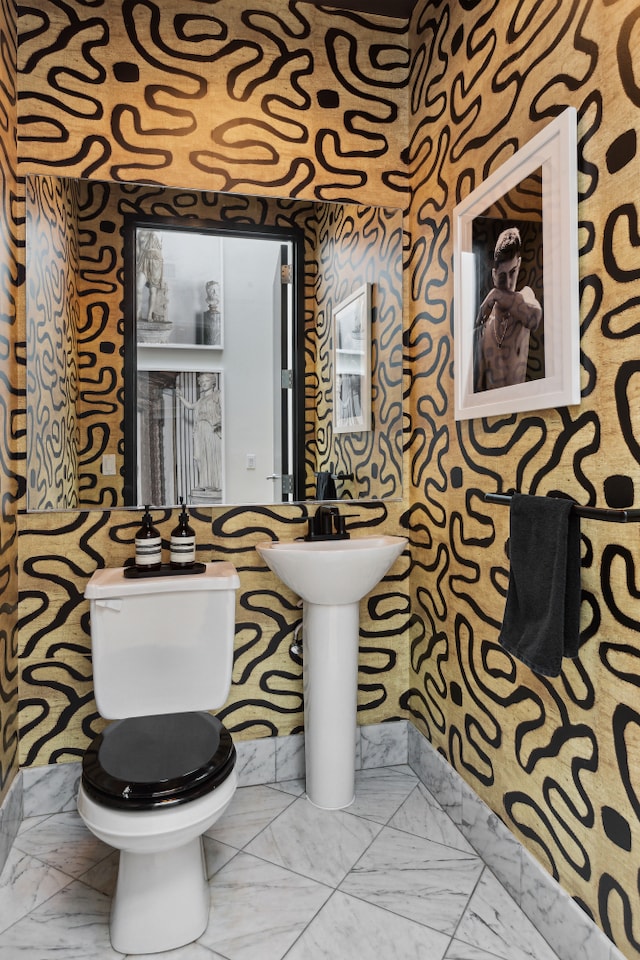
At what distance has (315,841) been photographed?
1825 mm

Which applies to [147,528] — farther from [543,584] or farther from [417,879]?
[417,879]

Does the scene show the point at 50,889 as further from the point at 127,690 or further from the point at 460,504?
the point at 460,504

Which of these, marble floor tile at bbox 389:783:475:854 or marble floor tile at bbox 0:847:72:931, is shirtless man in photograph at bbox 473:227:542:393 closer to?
marble floor tile at bbox 389:783:475:854

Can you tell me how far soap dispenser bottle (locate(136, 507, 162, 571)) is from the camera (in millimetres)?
1823

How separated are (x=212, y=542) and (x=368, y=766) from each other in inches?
41.4

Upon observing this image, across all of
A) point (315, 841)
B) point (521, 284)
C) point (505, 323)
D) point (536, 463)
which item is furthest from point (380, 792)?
point (521, 284)

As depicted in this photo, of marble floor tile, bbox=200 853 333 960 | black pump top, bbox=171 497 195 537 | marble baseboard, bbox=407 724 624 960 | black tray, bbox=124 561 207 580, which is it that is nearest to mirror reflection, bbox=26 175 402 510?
black pump top, bbox=171 497 195 537

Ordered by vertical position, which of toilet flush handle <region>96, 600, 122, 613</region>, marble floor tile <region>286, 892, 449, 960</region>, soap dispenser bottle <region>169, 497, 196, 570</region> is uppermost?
soap dispenser bottle <region>169, 497, 196, 570</region>

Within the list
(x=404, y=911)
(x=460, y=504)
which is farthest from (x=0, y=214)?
(x=404, y=911)

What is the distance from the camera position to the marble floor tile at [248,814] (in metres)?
1.85

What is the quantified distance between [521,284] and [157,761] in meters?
1.48

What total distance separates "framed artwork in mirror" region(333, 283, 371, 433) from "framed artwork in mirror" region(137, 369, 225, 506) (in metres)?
0.45

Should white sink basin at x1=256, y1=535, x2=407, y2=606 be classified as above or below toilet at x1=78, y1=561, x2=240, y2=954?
above

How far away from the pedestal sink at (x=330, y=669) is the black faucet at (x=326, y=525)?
0.05 meters
